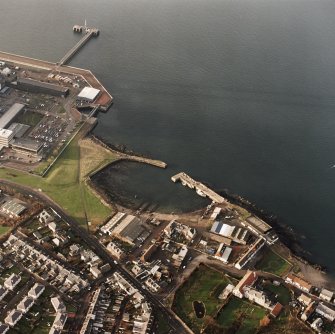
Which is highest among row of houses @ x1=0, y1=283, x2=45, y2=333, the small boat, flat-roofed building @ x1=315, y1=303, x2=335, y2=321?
the small boat

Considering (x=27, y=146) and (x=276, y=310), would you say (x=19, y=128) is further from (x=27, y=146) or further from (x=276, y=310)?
(x=276, y=310)

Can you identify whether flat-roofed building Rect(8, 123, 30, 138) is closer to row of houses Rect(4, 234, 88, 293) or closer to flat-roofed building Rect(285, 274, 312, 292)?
row of houses Rect(4, 234, 88, 293)

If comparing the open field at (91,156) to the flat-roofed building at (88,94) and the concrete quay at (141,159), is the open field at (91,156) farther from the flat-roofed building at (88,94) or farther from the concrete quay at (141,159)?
the flat-roofed building at (88,94)

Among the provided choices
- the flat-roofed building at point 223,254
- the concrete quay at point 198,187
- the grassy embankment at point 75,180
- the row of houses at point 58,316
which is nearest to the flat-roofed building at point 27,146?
the grassy embankment at point 75,180

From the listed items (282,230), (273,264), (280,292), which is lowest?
(280,292)

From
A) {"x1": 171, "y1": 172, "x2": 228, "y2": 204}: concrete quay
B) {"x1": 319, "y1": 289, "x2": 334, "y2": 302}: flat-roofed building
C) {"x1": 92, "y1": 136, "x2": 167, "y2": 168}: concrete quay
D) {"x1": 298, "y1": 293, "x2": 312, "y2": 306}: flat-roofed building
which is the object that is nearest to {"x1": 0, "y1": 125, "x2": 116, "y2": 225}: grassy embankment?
{"x1": 92, "y1": 136, "x2": 167, "y2": 168}: concrete quay

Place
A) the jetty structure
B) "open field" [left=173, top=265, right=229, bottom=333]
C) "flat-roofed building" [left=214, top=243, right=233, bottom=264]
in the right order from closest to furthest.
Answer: "open field" [left=173, top=265, right=229, bottom=333]
"flat-roofed building" [left=214, top=243, right=233, bottom=264]
the jetty structure

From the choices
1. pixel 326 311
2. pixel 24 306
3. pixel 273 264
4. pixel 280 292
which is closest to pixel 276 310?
pixel 280 292

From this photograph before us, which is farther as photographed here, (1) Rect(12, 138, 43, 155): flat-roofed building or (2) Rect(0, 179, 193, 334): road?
(1) Rect(12, 138, 43, 155): flat-roofed building
